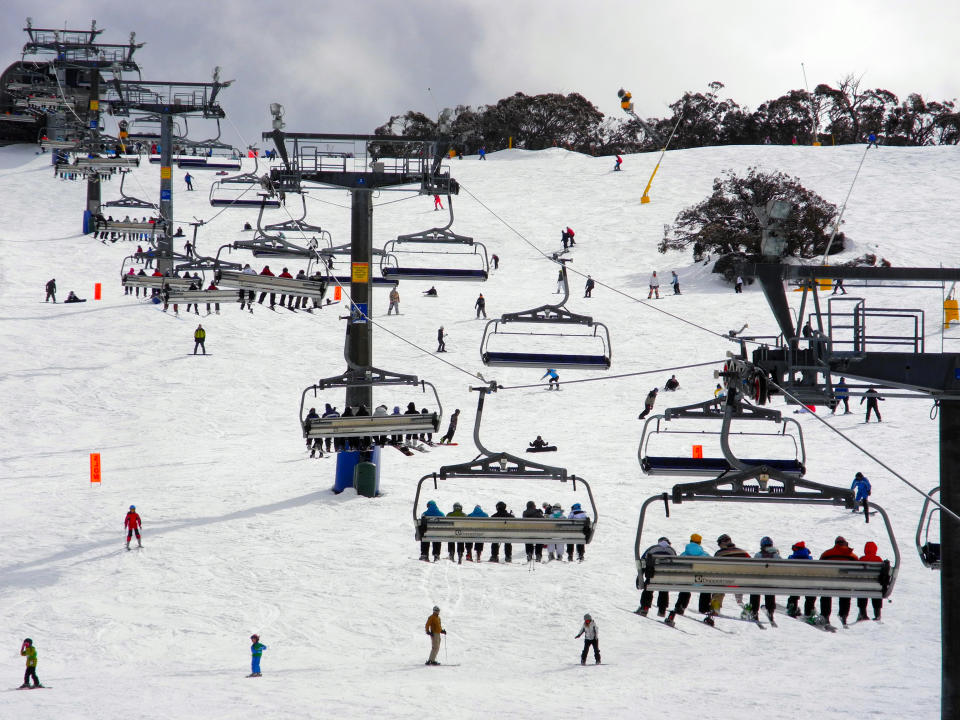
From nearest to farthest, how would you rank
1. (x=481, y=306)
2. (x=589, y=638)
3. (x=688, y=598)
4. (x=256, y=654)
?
(x=688, y=598) → (x=256, y=654) → (x=589, y=638) → (x=481, y=306)

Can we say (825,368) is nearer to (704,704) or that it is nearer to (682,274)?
(704,704)

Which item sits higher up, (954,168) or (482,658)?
(954,168)

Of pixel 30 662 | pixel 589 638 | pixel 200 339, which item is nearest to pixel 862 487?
pixel 589 638

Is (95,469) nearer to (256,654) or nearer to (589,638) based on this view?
(256,654)

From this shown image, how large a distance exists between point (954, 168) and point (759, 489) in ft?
202

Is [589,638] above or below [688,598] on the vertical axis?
below

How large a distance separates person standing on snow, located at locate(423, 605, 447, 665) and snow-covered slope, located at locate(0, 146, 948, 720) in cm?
22

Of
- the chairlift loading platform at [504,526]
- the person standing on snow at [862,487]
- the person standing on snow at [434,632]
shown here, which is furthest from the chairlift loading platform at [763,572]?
the person standing on snow at [862,487]

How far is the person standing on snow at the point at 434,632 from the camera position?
1476cm

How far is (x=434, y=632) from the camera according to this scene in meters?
14.8

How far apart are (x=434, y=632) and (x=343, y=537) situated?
5.29 metres

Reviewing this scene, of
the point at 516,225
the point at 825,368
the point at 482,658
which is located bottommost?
the point at 482,658

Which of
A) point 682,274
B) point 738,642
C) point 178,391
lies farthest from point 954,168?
point 738,642

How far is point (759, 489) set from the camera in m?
9.08
